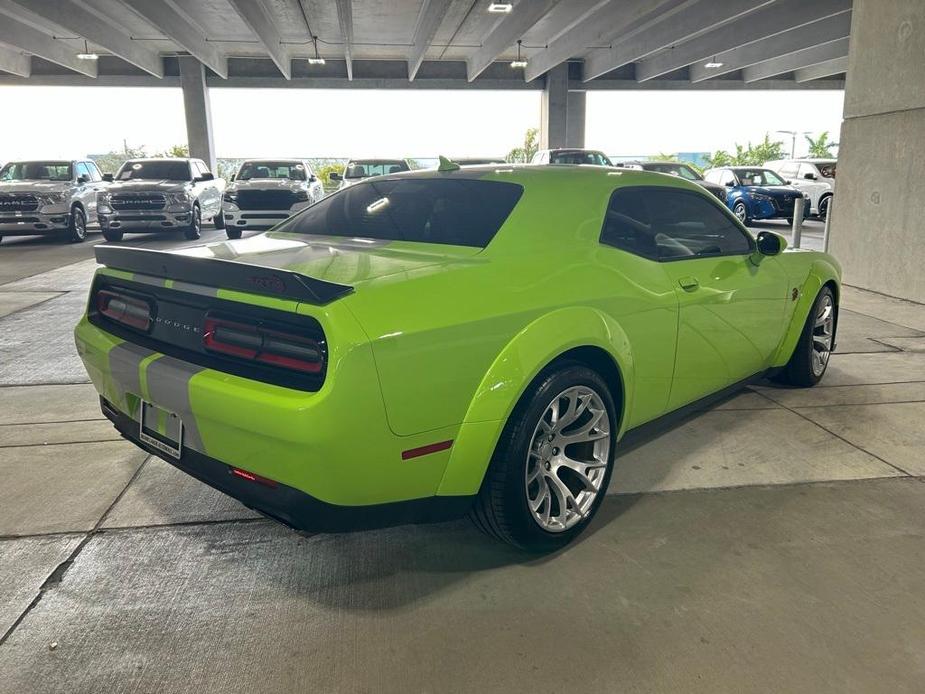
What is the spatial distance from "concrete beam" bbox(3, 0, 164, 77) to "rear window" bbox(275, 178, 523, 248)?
1763 centimetres

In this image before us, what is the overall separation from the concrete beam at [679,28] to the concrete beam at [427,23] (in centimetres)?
616

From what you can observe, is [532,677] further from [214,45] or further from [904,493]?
[214,45]

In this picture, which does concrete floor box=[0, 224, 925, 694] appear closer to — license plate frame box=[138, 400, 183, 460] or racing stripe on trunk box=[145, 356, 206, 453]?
license plate frame box=[138, 400, 183, 460]

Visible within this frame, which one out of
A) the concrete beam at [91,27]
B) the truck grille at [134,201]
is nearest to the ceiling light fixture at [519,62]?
the concrete beam at [91,27]

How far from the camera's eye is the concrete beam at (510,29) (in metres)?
16.8

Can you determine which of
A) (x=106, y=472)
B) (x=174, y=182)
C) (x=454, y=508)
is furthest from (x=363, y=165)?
(x=454, y=508)

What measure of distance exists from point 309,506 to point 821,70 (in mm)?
32565

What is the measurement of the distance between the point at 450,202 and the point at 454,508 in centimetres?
145

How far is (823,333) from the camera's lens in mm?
4719

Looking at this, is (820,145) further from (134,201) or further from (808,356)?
(808,356)

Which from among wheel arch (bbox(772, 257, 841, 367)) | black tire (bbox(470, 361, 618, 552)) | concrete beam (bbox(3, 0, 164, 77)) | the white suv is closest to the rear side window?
wheel arch (bbox(772, 257, 841, 367))

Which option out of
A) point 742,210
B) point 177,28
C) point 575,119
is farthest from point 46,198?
point 575,119

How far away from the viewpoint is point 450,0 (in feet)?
54.4

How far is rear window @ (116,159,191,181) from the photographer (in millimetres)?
14781
